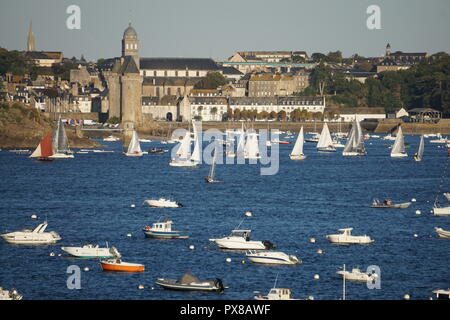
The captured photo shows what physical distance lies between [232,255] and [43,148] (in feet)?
157

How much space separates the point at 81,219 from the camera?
42.0 m

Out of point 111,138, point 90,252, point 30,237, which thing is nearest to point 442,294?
point 90,252

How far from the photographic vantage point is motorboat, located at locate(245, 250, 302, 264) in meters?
31.2

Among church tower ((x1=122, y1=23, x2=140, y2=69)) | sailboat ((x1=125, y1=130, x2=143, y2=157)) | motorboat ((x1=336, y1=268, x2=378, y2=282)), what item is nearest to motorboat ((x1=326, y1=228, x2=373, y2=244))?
motorboat ((x1=336, y1=268, x2=378, y2=282))

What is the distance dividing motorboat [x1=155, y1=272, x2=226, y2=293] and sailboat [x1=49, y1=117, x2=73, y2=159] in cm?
5470

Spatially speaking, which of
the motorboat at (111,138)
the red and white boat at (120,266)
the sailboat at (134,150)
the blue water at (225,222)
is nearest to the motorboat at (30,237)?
the blue water at (225,222)

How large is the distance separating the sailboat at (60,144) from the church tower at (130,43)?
2199 inches

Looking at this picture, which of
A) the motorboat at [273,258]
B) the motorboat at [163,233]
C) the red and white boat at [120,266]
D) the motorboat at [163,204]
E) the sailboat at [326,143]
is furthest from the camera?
the sailboat at [326,143]

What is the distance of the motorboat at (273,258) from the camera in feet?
102

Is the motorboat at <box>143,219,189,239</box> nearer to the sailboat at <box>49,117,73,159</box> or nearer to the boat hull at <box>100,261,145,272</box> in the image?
the boat hull at <box>100,261,145,272</box>

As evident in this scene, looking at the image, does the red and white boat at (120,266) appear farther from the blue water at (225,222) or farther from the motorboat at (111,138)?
the motorboat at (111,138)

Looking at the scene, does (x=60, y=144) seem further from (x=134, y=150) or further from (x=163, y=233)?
(x=163, y=233)

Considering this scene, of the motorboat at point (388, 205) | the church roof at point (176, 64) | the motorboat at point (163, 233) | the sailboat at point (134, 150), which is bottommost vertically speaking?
the sailboat at point (134, 150)

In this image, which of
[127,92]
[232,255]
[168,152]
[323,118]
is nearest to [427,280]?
[232,255]
